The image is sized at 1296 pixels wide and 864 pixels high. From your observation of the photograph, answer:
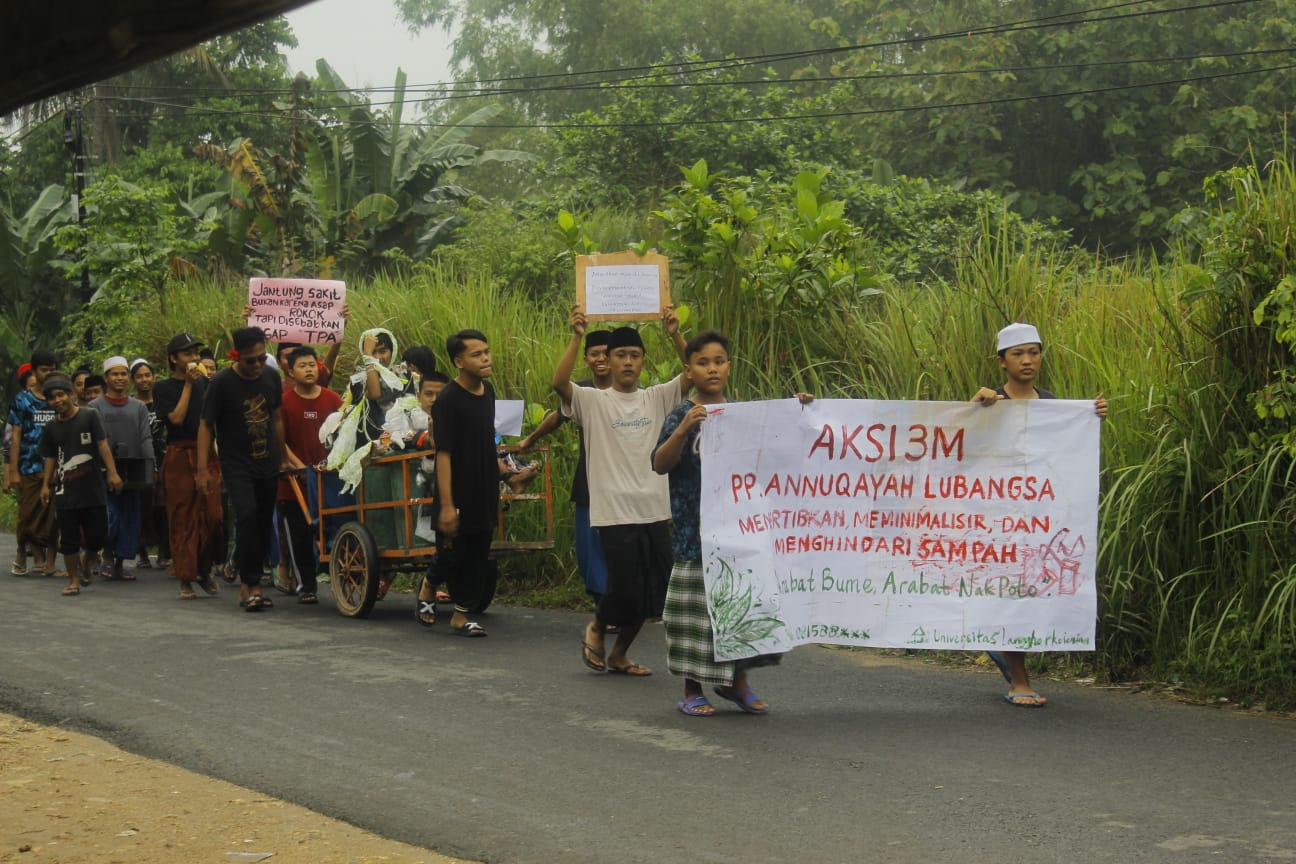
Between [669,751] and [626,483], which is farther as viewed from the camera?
[626,483]

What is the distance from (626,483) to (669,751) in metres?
1.94

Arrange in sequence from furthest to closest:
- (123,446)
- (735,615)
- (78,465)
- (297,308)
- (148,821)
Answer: (123,446) → (297,308) → (78,465) → (735,615) → (148,821)

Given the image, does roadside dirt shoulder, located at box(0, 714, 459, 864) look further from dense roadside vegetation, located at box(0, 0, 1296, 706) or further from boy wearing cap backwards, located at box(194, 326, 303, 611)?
boy wearing cap backwards, located at box(194, 326, 303, 611)

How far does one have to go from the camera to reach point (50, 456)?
1382 cm

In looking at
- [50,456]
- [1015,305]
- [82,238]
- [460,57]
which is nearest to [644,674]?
[1015,305]

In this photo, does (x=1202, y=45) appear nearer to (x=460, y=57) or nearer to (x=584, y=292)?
(x=584, y=292)

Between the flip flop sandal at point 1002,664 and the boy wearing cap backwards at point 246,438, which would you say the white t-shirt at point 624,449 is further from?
the boy wearing cap backwards at point 246,438

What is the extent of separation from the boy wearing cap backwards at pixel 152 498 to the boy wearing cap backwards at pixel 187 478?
3.49ft

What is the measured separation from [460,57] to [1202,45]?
1144 inches

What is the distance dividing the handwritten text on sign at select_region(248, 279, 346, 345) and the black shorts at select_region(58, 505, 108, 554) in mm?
2118

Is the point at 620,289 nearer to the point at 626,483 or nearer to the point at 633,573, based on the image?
the point at 626,483

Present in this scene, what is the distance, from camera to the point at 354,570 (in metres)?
11.2

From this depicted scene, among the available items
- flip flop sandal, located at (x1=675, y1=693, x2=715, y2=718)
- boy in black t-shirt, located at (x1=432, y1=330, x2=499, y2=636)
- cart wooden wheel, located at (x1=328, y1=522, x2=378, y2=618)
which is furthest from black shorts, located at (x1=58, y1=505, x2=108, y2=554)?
flip flop sandal, located at (x1=675, y1=693, x2=715, y2=718)

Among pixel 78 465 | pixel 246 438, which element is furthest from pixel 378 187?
pixel 246 438
